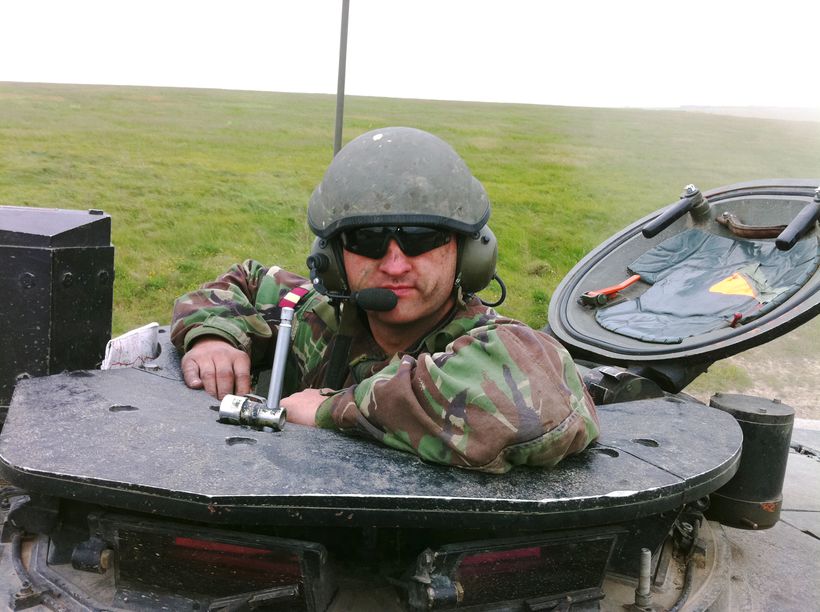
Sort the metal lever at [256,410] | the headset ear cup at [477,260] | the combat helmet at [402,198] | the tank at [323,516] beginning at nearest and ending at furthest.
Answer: the tank at [323,516]
the metal lever at [256,410]
the combat helmet at [402,198]
the headset ear cup at [477,260]

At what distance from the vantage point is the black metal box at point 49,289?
241cm

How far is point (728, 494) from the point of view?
2824 mm

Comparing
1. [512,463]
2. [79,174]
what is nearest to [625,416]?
[512,463]

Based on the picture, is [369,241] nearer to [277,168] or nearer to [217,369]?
[217,369]

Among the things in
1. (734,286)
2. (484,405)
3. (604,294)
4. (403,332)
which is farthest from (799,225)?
(484,405)

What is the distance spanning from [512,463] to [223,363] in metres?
1.06

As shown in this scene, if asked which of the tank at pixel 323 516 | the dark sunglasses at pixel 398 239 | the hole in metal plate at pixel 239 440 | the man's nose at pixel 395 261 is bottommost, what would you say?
the tank at pixel 323 516

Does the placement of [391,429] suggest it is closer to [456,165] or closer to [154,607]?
[154,607]

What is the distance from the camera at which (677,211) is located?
13.3 ft

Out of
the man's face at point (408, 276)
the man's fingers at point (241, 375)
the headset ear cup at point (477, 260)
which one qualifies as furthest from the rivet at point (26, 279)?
the headset ear cup at point (477, 260)

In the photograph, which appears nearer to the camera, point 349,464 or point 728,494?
point 349,464

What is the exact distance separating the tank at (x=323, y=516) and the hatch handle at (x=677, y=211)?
61.1 inches

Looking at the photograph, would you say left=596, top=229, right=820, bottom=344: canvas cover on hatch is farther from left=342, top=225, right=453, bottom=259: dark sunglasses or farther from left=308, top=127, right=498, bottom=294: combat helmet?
left=342, top=225, right=453, bottom=259: dark sunglasses

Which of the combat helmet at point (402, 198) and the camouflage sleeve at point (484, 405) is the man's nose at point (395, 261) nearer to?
the combat helmet at point (402, 198)
